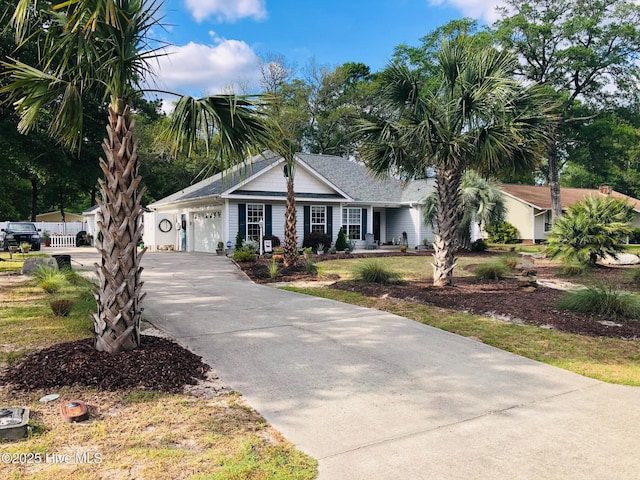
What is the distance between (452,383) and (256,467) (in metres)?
2.52

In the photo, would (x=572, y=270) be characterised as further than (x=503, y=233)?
No

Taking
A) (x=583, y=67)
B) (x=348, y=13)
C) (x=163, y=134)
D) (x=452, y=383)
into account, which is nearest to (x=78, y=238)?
(x=348, y=13)

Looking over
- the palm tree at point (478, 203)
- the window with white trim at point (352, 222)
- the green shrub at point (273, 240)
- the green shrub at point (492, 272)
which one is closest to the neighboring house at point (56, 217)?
the green shrub at point (273, 240)

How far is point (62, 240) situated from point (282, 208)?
19044 millimetres

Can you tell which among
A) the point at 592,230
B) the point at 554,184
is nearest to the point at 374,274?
the point at 592,230

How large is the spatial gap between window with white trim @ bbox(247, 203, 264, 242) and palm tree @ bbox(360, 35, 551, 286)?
39.3 feet

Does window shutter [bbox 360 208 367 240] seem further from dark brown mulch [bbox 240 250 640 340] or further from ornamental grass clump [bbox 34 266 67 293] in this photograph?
ornamental grass clump [bbox 34 266 67 293]

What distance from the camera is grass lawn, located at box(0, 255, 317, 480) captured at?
288cm

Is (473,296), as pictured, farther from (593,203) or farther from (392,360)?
(593,203)

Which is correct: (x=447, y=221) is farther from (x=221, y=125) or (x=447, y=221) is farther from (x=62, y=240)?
(x=62, y=240)

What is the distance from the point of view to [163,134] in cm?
503

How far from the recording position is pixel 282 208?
23.2 m

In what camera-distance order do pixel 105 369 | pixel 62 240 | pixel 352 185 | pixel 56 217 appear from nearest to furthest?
pixel 105 369
pixel 352 185
pixel 62 240
pixel 56 217

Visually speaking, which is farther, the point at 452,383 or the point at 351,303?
the point at 351,303
